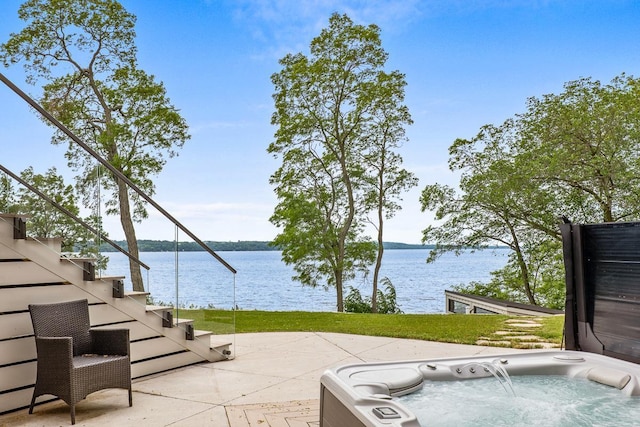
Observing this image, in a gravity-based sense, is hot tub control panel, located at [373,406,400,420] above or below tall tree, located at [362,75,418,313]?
below

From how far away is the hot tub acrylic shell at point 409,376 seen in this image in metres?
2.47

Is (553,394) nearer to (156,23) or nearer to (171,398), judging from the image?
(171,398)

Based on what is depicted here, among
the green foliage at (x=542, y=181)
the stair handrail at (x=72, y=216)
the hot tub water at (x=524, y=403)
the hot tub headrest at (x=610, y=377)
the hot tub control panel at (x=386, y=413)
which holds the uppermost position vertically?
the green foliage at (x=542, y=181)

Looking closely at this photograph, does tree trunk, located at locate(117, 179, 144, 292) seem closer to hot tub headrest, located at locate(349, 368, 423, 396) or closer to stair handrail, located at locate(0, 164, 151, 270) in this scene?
stair handrail, located at locate(0, 164, 151, 270)

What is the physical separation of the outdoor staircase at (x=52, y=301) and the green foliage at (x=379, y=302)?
919cm

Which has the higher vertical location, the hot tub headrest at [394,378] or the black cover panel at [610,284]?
the black cover panel at [610,284]

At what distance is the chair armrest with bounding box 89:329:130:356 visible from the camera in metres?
4.03

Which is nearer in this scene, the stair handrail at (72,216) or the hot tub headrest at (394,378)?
the hot tub headrest at (394,378)

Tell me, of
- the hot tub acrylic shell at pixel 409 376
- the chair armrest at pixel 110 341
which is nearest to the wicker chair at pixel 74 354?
the chair armrest at pixel 110 341

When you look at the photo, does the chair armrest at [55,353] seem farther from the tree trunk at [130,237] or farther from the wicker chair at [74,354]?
the tree trunk at [130,237]

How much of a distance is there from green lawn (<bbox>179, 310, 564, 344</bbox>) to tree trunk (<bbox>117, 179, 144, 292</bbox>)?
1.84 ft

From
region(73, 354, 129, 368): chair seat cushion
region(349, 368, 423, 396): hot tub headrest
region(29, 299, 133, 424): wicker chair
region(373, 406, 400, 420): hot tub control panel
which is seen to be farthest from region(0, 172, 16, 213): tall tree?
region(373, 406, 400, 420): hot tub control panel

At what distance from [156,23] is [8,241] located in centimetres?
916

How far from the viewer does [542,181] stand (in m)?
13.0
